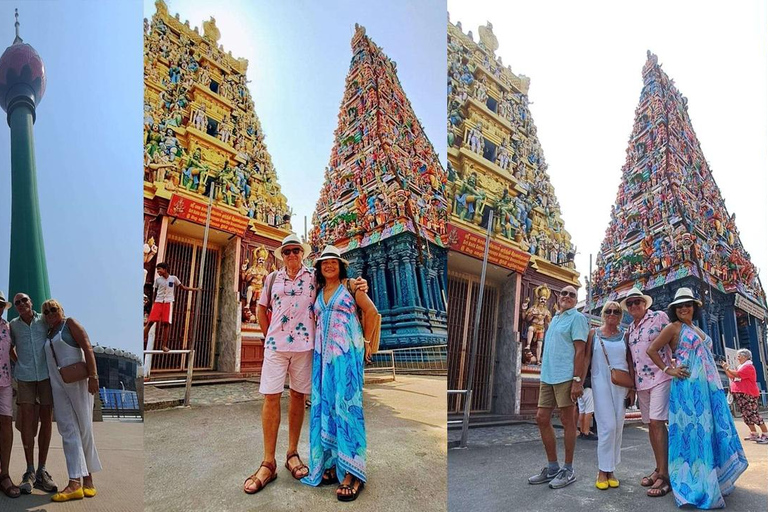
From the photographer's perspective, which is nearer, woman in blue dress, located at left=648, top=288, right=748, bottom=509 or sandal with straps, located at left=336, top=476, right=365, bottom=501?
sandal with straps, located at left=336, top=476, right=365, bottom=501

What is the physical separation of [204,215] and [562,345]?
239 cm

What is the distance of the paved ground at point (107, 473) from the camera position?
3500 millimetres

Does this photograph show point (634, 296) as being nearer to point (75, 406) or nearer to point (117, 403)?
point (117, 403)

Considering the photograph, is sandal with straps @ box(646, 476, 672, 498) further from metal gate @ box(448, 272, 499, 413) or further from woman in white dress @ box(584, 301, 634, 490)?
metal gate @ box(448, 272, 499, 413)

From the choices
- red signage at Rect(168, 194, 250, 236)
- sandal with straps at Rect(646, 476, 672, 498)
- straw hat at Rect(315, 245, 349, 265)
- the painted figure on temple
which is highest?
red signage at Rect(168, 194, 250, 236)

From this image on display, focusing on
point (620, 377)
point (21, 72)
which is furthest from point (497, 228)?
point (21, 72)

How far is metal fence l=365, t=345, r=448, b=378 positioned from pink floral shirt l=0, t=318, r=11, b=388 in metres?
2.88

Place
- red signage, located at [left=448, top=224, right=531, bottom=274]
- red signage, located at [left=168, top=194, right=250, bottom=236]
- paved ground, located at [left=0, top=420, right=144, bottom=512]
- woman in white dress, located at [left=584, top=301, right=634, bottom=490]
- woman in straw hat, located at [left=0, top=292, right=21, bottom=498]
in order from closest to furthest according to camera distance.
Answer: woman in white dress, located at [left=584, top=301, right=634, bottom=490] → red signage, located at [left=168, top=194, right=250, bottom=236] → red signage, located at [left=448, top=224, right=531, bottom=274] → paved ground, located at [left=0, top=420, right=144, bottom=512] → woman in straw hat, located at [left=0, top=292, right=21, bottom=498]

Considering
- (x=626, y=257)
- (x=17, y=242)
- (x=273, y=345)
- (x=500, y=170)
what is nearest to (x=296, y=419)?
(x=273, y=345)

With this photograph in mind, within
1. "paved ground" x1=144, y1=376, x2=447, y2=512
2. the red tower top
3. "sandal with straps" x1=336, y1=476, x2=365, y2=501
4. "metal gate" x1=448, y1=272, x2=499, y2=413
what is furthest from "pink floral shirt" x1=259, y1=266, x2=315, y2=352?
the red tower top

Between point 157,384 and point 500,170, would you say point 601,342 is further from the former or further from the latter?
point 157,384

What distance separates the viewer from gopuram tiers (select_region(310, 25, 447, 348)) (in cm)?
313

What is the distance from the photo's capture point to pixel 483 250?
10.8 ft

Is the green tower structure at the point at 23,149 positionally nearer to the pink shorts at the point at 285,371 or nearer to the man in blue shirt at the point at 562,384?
the pink shorts at the point at 285,371
